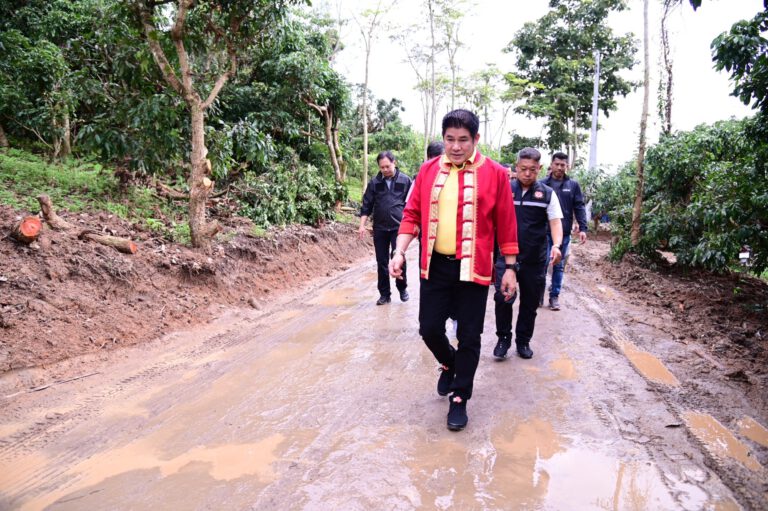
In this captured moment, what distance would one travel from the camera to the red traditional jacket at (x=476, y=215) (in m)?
3.16

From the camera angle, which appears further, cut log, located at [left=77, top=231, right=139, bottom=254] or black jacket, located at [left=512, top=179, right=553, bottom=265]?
→ cut log, located at [left=77, top=231, right=139, bottom=254]

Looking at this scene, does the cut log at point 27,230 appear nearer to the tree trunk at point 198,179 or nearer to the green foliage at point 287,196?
the tree trunk at point 198,179

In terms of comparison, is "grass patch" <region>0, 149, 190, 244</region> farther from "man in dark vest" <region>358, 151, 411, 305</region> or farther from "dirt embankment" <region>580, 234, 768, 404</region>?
"dirt embankment" <region>580, 234, 768, 404</region>

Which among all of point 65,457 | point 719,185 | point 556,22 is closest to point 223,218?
point 65,457

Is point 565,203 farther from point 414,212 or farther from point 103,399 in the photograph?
point 103,399

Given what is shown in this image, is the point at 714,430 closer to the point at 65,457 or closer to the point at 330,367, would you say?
the point at 330,367

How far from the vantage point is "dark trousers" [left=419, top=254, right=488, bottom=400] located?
325 centimetres

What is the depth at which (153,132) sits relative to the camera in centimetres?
725

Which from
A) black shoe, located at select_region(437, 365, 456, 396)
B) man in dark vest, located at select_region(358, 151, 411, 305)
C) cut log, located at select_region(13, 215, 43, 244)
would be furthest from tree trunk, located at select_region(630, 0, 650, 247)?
cut log, located at select_region(13, 215, 43, 244)

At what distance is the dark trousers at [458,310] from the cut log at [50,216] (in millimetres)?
4503

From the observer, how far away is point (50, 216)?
18.5ft

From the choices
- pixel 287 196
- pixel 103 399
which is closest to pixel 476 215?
pixel 103 399

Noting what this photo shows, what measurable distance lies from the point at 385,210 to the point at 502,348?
259 cm

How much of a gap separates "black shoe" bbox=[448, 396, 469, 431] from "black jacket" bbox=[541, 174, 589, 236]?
3732 millimetres
